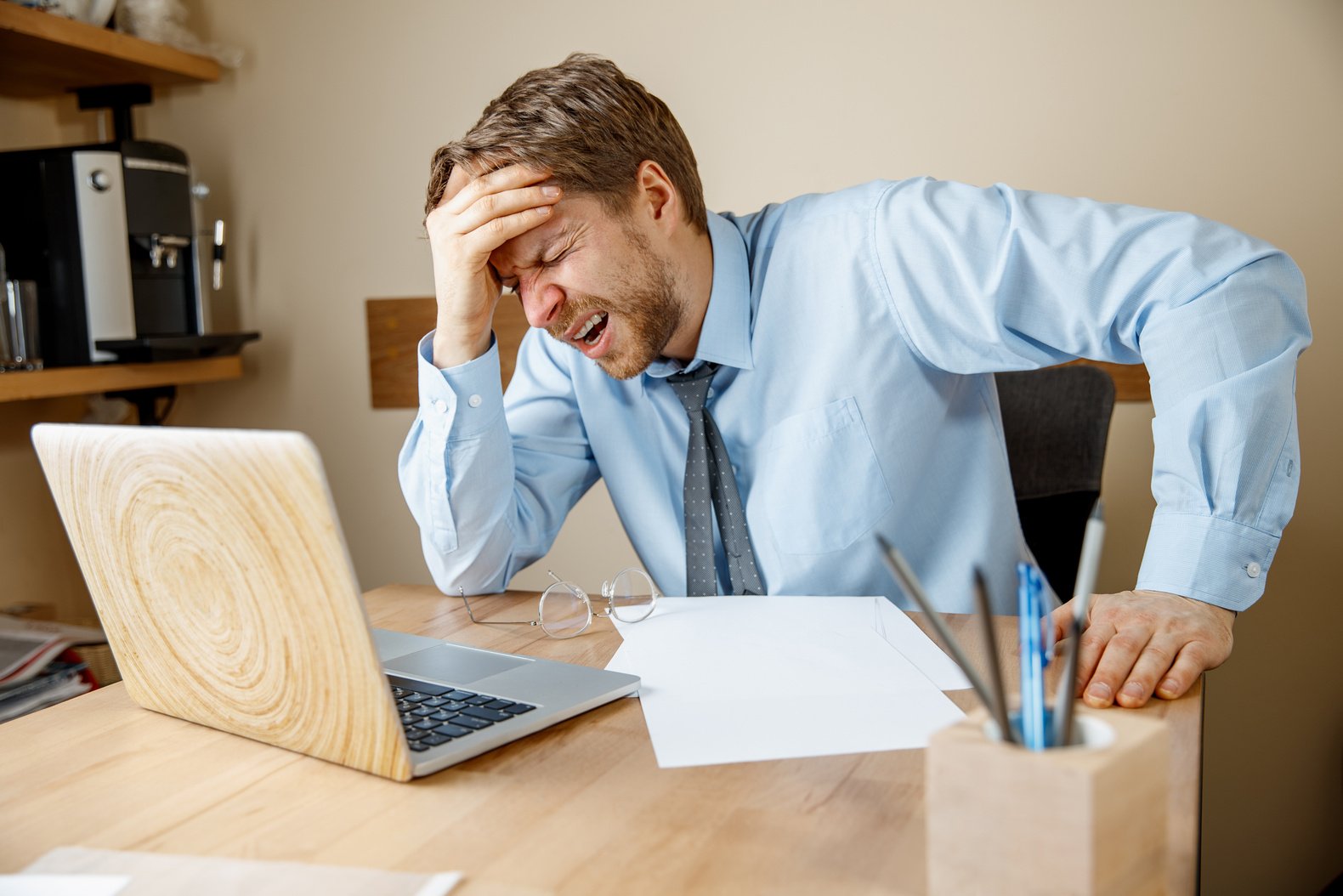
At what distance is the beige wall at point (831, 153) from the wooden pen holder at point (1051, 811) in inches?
61.0

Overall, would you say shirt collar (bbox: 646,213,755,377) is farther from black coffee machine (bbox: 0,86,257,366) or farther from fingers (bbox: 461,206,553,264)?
black coffee machine (bbox: 0,86,257,366)

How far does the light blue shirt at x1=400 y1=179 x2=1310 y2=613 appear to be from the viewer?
1.14 m

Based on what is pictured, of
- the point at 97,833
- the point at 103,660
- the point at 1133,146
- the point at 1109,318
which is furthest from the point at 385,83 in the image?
the point at 97,833

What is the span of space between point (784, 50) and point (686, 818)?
1.71 metres

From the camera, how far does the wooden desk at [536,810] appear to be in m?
0.58

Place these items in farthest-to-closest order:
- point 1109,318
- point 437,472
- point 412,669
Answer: point 437,472 < point 1109,318 < point 412,669

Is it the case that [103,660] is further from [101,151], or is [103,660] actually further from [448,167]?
[448,167]

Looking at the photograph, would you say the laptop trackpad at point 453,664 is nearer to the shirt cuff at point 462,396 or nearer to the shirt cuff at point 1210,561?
the shirt cuff at point 462,396

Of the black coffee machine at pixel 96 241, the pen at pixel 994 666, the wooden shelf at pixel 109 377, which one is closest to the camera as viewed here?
the pen at pixel 994 666

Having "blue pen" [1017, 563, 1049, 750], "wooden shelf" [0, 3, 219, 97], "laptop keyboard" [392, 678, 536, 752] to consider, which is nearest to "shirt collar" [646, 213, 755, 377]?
"laptop keyboard" [392, 678, 536, 752]

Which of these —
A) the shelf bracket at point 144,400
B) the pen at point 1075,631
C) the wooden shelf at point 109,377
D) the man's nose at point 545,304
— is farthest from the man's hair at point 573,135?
the shelf bracket at point 144,400

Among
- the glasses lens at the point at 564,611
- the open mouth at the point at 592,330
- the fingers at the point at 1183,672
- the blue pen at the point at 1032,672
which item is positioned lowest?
the glasses lens at the point at 564,611

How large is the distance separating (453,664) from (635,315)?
54 centimetres

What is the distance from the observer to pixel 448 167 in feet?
4.33
